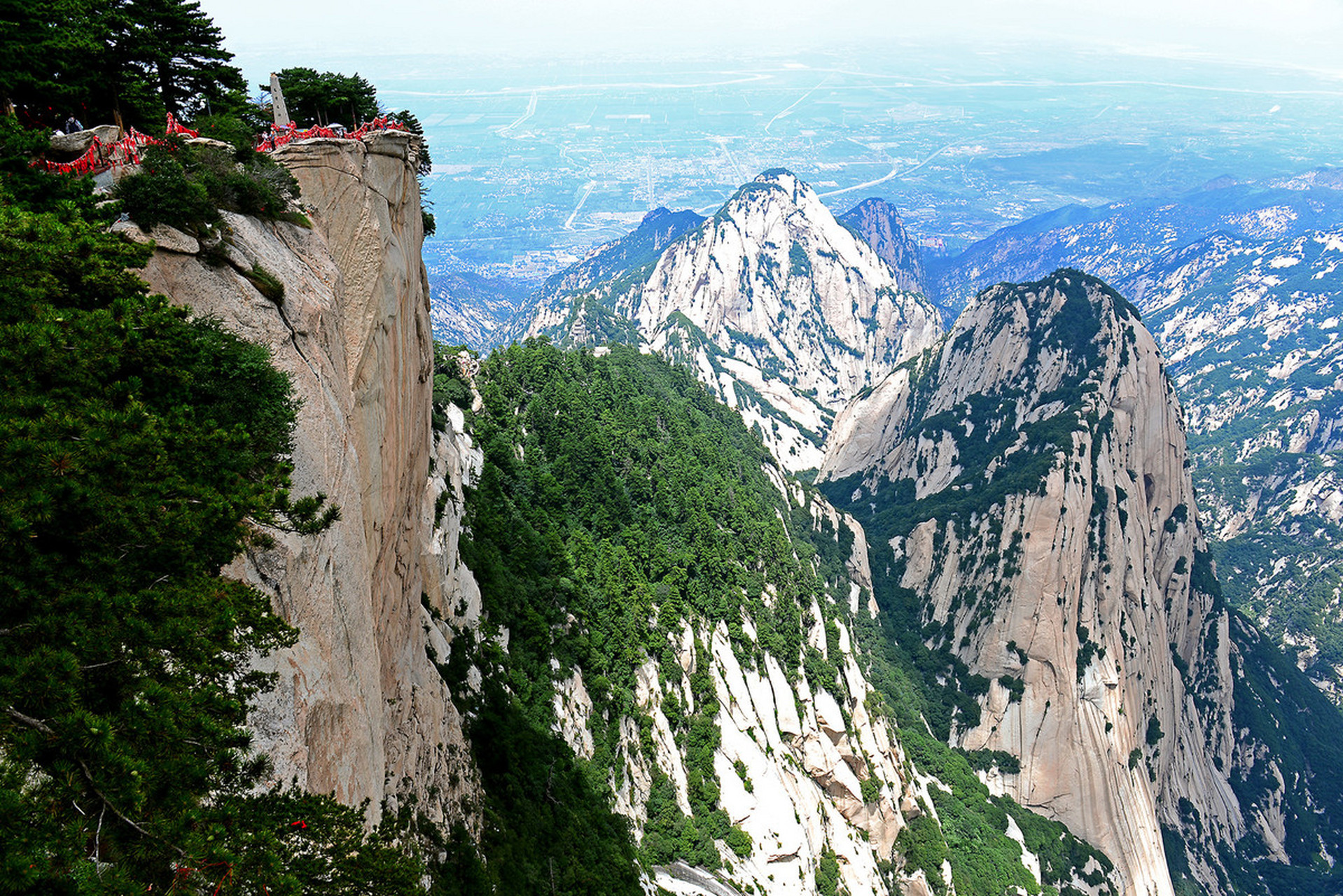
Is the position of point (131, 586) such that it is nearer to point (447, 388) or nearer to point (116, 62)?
point (116, 62)

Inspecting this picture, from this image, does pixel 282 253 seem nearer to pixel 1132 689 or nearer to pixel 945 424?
pixel 1132 689

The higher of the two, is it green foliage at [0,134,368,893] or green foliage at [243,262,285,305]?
green foliage at [243,262,285,305]

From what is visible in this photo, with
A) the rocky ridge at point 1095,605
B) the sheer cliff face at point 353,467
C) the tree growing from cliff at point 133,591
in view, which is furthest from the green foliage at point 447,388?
the rocky ridge at point 1095,605

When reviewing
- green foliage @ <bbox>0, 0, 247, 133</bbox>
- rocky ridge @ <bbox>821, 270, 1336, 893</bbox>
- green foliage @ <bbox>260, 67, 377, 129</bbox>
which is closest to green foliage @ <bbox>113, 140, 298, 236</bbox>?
green foliage @ <bbox>0, 0, 247, 133</bbox>

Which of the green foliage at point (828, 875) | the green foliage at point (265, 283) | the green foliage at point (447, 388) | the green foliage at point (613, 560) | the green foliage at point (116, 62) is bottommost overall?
the green foliage at point (828, 875)

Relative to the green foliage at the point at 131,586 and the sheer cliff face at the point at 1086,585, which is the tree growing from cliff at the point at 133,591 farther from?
the sheer cliff face at the point at 1086,585

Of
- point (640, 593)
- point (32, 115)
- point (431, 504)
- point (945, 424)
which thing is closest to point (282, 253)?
point (32, 115)

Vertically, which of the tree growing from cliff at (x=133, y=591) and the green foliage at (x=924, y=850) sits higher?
the tree growing from cliff at (x=133, y=591)

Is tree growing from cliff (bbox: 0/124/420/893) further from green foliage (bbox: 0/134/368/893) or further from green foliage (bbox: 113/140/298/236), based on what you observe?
green foliage (bbox: 113/140/298/236)
